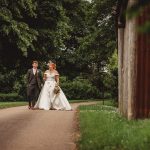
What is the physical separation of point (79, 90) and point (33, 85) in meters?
21.8

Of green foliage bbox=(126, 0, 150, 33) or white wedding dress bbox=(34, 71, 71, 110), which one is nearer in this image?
green foliage bbox=(126, 0, 150, 33)

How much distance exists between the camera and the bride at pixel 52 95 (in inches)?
880

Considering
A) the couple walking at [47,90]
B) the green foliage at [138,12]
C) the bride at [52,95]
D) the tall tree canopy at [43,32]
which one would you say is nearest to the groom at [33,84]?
the couple walking at [47,90]

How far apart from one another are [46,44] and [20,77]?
3.79 meters

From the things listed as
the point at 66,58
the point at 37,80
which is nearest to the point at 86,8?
the point at 66,58

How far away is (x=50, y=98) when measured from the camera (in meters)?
22.8

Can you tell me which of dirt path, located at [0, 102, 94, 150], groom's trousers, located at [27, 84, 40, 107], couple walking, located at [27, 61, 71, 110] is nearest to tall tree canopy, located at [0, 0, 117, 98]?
groom's trousers, located at [27, 84, 40, 107]

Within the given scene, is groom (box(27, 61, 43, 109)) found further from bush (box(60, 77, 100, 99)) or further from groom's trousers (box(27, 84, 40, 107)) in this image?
bush (box(60, 77, 100, 99))

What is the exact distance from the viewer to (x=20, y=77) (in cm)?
4169

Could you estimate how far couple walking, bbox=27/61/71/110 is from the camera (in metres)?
22.5

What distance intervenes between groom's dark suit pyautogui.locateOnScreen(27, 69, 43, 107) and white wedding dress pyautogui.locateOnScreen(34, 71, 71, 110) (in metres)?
0.32

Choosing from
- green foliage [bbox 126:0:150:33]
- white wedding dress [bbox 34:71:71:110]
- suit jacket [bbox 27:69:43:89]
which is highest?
green foliage [bbox 126:0:150:33]

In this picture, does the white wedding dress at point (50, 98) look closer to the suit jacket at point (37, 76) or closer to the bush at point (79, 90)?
the suit jacket at point (37, 76)

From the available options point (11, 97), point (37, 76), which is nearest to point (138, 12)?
point (37, 76)
